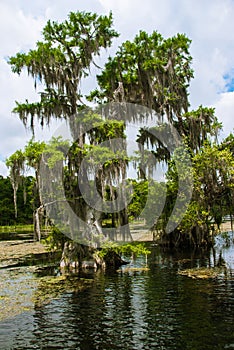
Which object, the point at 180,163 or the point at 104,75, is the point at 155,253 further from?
the point at 104,75

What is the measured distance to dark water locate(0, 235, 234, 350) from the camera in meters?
8.86

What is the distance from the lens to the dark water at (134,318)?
8859mm

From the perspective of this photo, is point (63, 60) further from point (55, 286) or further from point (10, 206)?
point (10, 206)

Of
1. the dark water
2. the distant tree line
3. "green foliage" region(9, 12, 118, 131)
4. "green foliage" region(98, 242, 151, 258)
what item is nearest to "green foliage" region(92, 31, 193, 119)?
"green foliage" region(9, 12, 118, 131)

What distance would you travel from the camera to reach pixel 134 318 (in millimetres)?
10656

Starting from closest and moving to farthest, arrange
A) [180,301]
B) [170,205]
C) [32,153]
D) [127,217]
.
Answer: [180,301] → [32,153] → [127,217] → [170,205]

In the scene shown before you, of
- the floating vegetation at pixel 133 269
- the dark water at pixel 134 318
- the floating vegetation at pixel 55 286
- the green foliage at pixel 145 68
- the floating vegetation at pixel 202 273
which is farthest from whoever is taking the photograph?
the green foliage at pixel 145 68

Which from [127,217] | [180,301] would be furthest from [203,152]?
[180,301]

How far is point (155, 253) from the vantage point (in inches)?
1006

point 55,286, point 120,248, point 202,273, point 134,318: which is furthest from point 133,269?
point 134,318

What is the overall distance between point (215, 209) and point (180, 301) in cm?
1495

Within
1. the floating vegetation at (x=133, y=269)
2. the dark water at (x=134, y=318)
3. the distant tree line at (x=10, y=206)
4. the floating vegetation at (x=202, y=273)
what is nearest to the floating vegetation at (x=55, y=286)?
the dark water at (x=134, y=318)

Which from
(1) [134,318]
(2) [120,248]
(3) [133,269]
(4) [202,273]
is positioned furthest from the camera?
(3) [133,269]

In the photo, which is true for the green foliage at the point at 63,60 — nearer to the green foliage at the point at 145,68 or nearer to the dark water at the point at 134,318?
the green foliage at the point at 145,68
